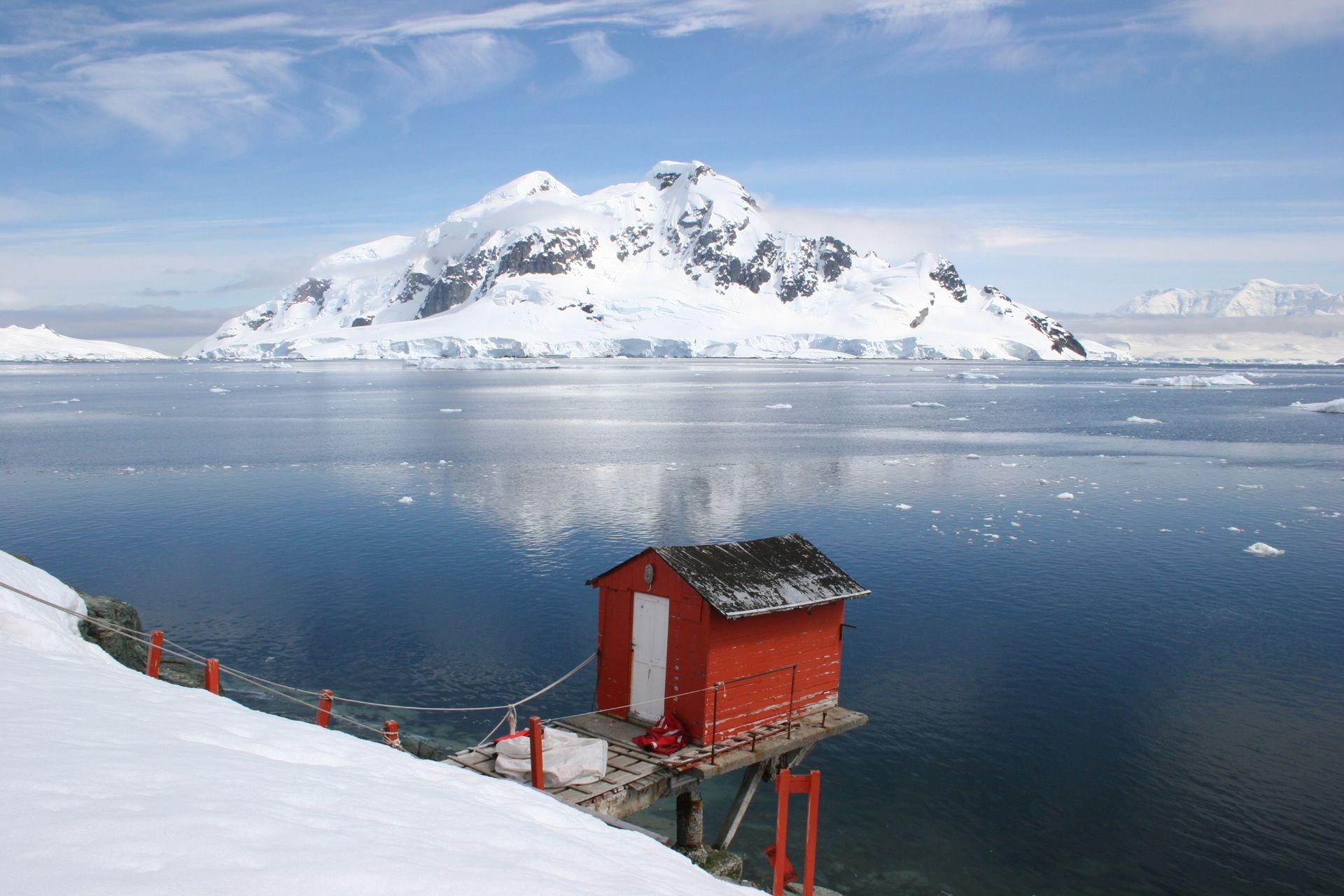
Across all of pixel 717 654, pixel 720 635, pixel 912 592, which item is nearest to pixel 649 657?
pixel 717 654

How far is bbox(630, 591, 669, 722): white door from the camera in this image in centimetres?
1645

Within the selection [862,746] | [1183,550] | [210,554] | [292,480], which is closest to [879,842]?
[862,746]

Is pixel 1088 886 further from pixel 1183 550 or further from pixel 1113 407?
pixel 1113 407

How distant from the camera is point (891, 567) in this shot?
31.9m

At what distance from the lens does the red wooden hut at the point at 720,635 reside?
15844 millimetres

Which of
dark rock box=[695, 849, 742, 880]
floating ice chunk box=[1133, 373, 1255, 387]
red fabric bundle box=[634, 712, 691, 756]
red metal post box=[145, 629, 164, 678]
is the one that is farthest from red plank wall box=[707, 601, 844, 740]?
floating ice chunk box=[1133, 373, 1255, 387]

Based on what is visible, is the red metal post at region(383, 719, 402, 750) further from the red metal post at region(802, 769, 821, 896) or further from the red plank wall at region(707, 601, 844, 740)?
the red metal post at region(802, 769, 821, 896)

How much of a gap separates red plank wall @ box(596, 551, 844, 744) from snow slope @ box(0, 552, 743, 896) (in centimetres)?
461

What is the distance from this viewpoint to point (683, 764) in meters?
14.8

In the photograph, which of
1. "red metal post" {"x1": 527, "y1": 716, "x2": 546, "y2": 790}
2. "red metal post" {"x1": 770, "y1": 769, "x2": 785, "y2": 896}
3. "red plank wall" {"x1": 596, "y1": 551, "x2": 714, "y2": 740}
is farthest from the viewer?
"red plank wall" {"x1": 596, "y1": 551, "x2": 714, "y2": 740}

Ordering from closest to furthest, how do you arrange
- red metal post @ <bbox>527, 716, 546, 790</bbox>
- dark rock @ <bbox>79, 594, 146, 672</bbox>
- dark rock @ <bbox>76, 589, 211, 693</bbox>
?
red metal post @ <bbox>527, 716, 546, 790</bbox>
dark rock @ <bbox>79, 594, 146, 672</bbox>
dark rock @ <bbox>76, 589, 211, 693</bbox>

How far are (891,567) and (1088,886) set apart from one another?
16.7 metres

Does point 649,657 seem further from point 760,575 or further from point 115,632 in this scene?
point 115,632

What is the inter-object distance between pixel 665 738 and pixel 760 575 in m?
3.41
